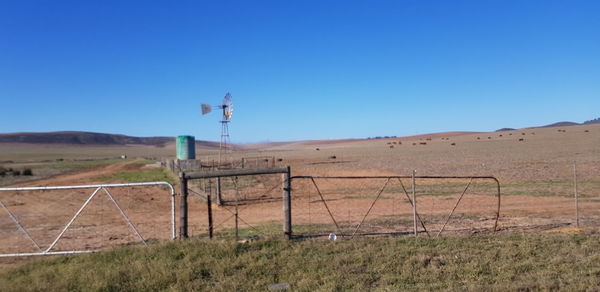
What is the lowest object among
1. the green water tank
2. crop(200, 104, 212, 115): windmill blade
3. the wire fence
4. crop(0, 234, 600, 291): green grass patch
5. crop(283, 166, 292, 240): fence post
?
the wire fence

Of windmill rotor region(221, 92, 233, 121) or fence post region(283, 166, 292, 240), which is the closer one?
fence post region(283, 166, 292, 240)

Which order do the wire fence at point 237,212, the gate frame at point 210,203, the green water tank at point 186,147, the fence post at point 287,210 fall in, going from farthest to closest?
the green water tank at point 186,147
the wire fence at point 237,212
the fence post at point 287,210
the gate frame at point 210,203

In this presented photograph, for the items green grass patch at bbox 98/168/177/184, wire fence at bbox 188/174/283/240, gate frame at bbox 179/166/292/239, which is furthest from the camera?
green grass patch at bbox 98/168/177/184

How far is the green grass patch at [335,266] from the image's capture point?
687 centimetres

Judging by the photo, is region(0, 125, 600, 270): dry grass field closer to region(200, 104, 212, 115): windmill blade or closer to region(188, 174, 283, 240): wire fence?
region(188, 174, 283, 240): wire fence

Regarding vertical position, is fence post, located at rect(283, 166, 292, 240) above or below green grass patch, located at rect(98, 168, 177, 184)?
above

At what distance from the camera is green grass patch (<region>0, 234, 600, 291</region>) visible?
687cm

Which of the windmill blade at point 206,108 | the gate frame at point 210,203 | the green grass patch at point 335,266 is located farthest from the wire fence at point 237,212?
the windmill blade at point 206,108

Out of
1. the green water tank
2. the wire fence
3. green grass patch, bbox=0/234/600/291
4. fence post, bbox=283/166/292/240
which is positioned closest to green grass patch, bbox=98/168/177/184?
the green water tank

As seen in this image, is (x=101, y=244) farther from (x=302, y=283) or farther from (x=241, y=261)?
(x=302, y=283)

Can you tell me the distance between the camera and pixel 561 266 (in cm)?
736

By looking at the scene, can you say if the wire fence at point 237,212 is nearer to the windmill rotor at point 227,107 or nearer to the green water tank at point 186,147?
the windmill rotor at point 227,107

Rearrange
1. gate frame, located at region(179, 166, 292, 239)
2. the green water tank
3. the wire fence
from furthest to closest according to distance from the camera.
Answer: the green water tank → the wire fence → gate frame, located at region(179, 166, 292, 239)

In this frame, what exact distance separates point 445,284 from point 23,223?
1342 centimetres
